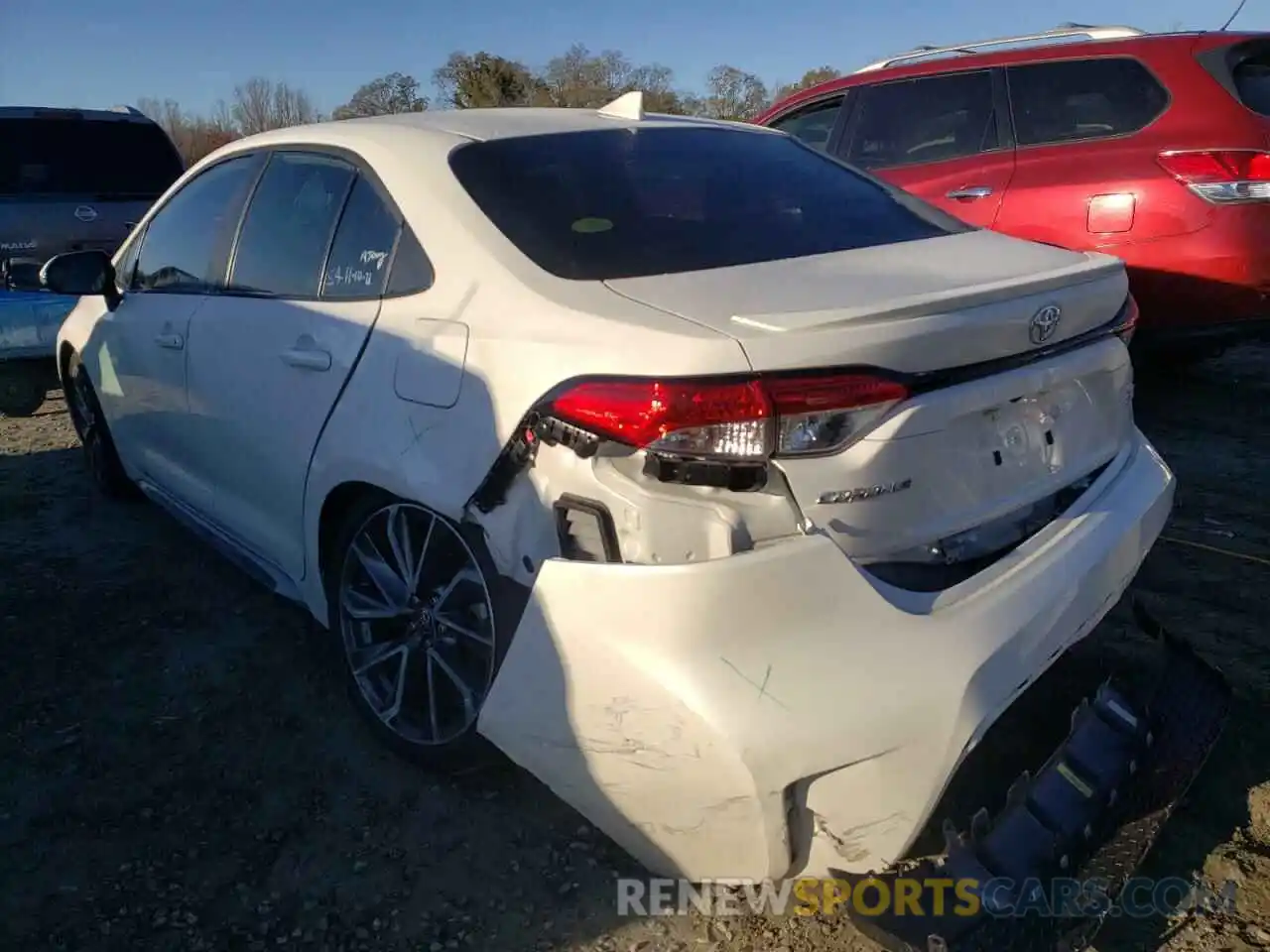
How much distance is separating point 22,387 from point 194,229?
3.41 m

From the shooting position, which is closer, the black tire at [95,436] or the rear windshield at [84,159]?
the black tire at [95,436]

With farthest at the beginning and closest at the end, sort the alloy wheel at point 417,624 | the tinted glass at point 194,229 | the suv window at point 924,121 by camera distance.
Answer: the suv window at point 924,121
the tinted glass at point 194,229
the alloy wheel at point 417,624

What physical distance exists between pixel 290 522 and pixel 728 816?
166 centimetres

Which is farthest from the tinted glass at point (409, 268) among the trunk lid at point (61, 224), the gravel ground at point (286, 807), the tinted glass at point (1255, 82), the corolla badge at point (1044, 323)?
the trunk lid at point (61, 224)

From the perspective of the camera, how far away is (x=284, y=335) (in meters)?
2.94

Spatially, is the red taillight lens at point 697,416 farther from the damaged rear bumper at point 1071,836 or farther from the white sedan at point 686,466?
the damaged rear bumper at point 1071,836

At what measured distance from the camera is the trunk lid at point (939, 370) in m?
1.92

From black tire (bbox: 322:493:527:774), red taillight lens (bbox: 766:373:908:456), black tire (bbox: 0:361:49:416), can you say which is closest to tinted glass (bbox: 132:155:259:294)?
black tire (bbox: 322:493:527:774)

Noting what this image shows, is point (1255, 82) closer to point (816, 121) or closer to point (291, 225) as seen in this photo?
point (816, 121)

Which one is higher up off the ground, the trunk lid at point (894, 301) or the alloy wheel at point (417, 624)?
the trunk lid at point (894, 301)

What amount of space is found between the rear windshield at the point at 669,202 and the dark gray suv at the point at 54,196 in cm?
448

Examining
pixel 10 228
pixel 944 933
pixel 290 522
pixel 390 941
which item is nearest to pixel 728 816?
pixel 944 933

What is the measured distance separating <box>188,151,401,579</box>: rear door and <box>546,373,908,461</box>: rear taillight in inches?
39.4

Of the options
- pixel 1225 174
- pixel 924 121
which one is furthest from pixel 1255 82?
pixel 924 121
